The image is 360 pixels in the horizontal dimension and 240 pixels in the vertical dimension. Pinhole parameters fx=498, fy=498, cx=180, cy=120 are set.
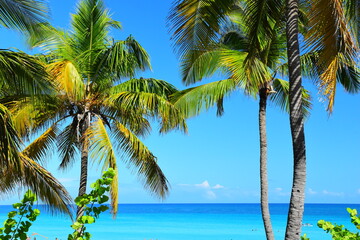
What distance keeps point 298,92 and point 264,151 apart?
24.3 ft

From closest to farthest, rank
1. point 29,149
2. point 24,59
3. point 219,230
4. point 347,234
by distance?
point 347,234 < point 24,59 < point 29,149 < point 219,230

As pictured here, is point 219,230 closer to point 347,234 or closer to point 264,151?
point 264,151

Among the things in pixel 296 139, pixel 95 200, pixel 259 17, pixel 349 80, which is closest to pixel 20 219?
pixel 95 200

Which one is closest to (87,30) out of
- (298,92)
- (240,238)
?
(298,92)

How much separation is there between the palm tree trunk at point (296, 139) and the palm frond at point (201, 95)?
6.82 meters

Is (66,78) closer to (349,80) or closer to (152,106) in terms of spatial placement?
(152,106)

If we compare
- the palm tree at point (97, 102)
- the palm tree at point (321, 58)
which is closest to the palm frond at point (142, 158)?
the palm tree at point (97, 102)

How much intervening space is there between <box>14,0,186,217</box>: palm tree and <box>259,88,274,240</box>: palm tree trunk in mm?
2869

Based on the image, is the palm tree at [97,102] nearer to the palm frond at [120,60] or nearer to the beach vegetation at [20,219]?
the palm frond at [120,60]

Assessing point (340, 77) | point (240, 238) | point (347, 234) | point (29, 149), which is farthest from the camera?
point (240, 238)

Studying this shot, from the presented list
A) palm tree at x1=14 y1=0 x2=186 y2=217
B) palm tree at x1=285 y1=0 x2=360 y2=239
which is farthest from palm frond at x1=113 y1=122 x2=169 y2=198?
palm tree at x1=285 y1=0 x2=360 y2=239

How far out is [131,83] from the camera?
1489 centimetres

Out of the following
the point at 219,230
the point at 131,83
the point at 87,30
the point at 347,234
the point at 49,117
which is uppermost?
the point at 87,30

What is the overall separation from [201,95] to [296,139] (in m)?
7.73
